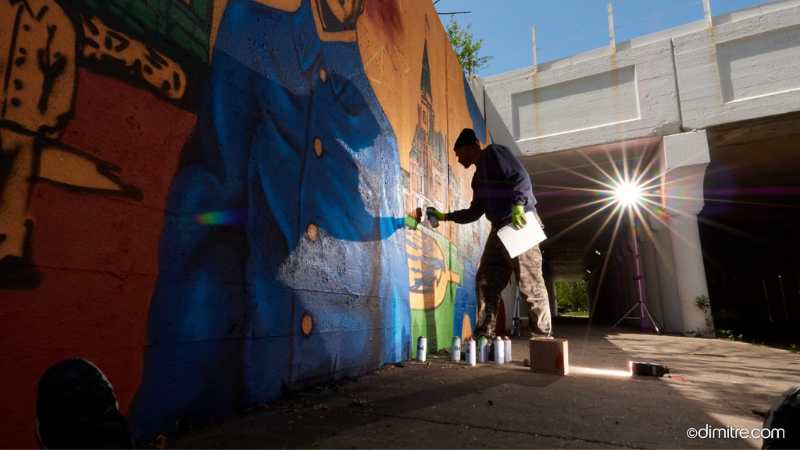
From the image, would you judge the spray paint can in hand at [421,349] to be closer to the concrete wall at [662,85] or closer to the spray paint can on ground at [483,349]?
the spray paint can on ground at [483,349]

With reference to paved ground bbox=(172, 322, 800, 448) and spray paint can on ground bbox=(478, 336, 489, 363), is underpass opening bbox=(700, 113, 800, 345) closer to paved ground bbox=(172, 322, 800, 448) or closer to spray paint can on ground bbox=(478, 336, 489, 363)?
spray paint can on ground bbox=(478, 336, 489, 363)

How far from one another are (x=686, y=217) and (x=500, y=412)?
8.81 meters

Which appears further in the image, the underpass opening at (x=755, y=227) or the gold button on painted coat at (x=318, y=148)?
the underpass opening at (x=755, y=227)

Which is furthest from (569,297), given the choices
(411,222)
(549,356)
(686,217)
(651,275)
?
(549,356)

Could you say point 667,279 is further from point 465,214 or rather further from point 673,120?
point 465,214

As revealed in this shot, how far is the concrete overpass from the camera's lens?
7.93 m

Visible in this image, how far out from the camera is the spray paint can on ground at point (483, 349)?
386 centimetres

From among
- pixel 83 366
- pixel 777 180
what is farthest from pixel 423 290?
pixel 777 180

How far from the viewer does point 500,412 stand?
2014 mm

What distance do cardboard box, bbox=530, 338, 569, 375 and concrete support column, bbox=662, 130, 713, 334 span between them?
6914 millimetres

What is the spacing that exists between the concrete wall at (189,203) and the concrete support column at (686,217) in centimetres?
768

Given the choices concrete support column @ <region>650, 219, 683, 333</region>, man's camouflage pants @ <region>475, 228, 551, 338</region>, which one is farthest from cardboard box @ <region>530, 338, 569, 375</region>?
concrete support column @ <region>650, 219, 683, 333</region>

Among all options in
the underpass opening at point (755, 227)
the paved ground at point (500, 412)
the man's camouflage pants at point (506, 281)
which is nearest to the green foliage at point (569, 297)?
the underpass opening at point (755, 227)

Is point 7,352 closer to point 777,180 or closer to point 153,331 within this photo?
point 153,331
